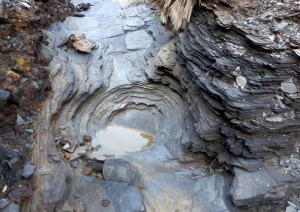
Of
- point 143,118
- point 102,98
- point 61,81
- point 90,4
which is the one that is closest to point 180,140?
point 143,118

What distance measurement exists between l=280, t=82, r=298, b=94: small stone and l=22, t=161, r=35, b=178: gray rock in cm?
366

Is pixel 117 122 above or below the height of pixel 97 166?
above

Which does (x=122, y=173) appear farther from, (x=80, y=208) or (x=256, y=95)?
(x=256, y=95)

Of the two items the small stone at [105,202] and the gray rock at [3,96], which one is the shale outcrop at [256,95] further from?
the gray rock at [3,96]

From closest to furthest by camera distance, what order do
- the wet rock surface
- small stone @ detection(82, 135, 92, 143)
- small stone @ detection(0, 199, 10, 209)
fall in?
small stone @ detection(0, 199, 10, 209) → the wet rock surface → small stone @ detection(82, 135, 92, 143)

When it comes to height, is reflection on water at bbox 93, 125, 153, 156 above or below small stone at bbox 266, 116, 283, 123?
below

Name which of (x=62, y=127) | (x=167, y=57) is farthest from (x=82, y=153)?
(x=167, y=57)

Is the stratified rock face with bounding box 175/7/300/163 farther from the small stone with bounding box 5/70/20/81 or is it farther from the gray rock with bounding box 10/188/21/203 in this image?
the small stone with bounding box 5/70/20/81

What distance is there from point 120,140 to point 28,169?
2.35m

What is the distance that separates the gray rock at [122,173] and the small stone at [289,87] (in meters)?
2.54

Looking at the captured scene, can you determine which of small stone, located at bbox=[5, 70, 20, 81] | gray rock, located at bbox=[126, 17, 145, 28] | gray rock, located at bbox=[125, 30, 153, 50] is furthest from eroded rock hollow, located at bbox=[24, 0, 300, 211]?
gray rock, located at bbox=[126, 17, 145, 28]

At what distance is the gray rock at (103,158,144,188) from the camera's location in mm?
4184

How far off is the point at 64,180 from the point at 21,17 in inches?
130

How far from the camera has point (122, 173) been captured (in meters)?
4.21
